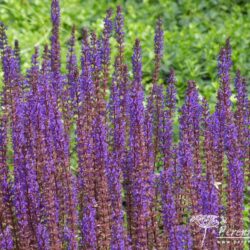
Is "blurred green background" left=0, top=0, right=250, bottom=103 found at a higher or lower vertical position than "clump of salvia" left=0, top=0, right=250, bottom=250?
higher

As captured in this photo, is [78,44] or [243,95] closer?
[243,95]

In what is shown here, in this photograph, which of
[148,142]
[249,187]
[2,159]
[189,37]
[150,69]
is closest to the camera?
[2,159]

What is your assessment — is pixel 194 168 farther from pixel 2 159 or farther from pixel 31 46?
pixel 31 46

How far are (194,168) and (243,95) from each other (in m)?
0.81

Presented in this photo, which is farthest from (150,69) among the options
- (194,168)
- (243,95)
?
(194,168)

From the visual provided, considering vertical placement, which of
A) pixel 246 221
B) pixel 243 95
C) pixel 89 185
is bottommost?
pixel 246 221

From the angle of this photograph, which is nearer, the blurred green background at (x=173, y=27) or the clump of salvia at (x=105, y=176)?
the clump of salvia at (x=105, y=176)

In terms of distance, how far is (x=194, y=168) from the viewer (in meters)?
4.05

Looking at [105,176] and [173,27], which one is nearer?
[105,176]

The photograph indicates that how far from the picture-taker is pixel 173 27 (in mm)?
9086

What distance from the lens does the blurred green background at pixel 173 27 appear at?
8.00 m

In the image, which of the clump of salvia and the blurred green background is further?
the blurred green background

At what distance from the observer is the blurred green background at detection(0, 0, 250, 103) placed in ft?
26.2

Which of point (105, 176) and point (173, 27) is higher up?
point (173, 27)
